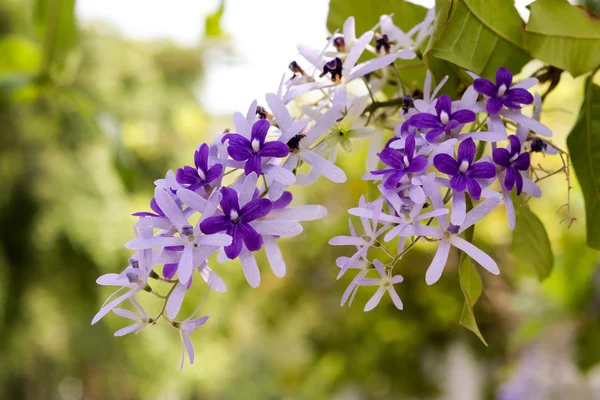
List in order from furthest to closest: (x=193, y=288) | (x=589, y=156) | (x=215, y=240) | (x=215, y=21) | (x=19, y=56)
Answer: (x=193, y=288)
(x=19, y=56)
(x=215, y=21)
(x=589, y=156)
(x=215, y=240)

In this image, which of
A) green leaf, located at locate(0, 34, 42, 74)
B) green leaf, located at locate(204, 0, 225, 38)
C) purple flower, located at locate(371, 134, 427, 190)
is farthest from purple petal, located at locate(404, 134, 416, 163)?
green leaf, located at locate(0, 34, 42, 74)

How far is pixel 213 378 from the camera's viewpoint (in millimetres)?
3256

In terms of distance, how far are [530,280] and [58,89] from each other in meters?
0.88

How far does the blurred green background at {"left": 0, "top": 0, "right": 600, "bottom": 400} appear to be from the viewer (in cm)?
86

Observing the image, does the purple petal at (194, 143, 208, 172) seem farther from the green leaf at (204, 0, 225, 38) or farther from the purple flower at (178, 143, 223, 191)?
the green leaf at (204, 0, 225, 38)

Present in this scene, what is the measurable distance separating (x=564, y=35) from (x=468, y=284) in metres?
0.13

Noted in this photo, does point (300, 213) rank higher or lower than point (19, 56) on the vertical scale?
higher

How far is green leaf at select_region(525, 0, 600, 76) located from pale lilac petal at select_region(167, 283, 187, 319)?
196 mm

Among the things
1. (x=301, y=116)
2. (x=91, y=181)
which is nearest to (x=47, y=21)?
(x=301, y=116)

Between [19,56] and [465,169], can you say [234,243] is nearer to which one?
[465,169]

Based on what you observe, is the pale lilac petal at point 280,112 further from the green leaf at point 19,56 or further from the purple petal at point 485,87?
the green leaf at point 19,56

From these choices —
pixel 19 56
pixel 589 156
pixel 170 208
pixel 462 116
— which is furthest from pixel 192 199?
pixel 19 56

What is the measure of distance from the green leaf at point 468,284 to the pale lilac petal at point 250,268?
9cm

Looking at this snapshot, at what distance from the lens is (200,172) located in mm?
202
